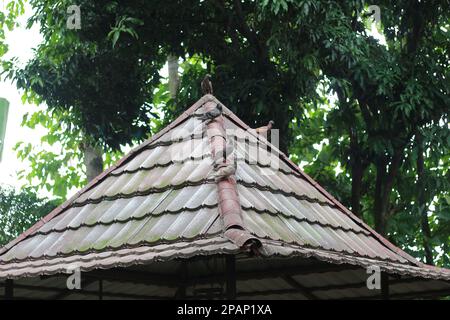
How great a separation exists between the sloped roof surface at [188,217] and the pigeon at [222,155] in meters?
0.08

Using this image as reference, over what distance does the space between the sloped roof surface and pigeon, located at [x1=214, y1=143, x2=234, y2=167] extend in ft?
0.27

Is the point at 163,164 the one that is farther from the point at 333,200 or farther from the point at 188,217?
the point at 333,200

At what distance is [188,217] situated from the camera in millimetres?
6805

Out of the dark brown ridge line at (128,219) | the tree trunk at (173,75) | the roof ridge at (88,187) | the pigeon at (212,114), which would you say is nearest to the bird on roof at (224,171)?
the dark brown ridge line at (128,219)

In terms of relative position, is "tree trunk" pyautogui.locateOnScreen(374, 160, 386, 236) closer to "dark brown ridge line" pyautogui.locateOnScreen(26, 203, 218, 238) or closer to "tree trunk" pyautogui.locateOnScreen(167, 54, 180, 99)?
"tree trunk" pyautogui.locateOnScreen(167, 54, 180, 99)

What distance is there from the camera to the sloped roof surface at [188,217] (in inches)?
257

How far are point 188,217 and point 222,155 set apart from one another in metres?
0.86

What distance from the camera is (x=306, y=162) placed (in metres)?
19.7

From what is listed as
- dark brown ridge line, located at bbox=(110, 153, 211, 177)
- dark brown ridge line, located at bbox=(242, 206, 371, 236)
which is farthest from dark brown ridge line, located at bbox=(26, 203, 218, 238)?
dark brown ridge line, located at bbox=(110, 153, 211, 177)

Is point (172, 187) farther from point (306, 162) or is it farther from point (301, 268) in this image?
point (306, 162)

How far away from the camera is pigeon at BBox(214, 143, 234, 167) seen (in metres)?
7.36

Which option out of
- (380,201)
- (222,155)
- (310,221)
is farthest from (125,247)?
(380,201)

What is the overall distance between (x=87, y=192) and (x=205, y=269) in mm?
1734

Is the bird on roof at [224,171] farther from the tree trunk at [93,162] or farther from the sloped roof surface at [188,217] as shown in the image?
the tree trunk at [93,162]
